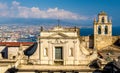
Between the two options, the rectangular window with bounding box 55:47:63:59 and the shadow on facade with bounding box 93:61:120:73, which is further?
the rectangular window with bounding box 55:47:63:59

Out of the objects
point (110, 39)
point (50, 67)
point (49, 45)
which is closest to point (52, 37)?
point (49, 45)

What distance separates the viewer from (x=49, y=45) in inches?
1745

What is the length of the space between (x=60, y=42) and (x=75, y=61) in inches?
121

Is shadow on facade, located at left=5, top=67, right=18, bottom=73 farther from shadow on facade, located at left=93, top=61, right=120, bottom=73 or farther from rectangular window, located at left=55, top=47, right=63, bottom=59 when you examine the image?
shadow on facade, located at left=93, top=61, right=120, bottom=73

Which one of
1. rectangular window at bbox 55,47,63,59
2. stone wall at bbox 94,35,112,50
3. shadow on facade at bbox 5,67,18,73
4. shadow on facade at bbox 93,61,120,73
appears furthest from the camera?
stone wall at bbox 94,35,112,50

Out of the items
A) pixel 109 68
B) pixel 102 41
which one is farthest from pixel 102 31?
pixel 109 68

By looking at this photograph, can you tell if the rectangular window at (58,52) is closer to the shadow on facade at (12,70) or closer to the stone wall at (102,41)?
the shadow on facade at (12,70)

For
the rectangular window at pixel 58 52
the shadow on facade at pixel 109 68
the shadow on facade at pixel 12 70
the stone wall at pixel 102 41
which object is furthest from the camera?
the stone wall at pixel 102 41

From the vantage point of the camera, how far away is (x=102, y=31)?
230ft

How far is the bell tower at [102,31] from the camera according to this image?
69.9 metres

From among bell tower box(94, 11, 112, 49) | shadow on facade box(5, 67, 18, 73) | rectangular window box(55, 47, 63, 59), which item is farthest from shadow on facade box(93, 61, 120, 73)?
bell tower box(94, 11, 112, 49)

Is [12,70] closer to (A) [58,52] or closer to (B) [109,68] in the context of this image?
(A) [58,52]

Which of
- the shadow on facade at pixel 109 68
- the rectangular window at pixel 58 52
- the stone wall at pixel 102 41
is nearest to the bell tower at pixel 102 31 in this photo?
the stone wall at pixel 102 41

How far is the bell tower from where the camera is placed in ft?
229
